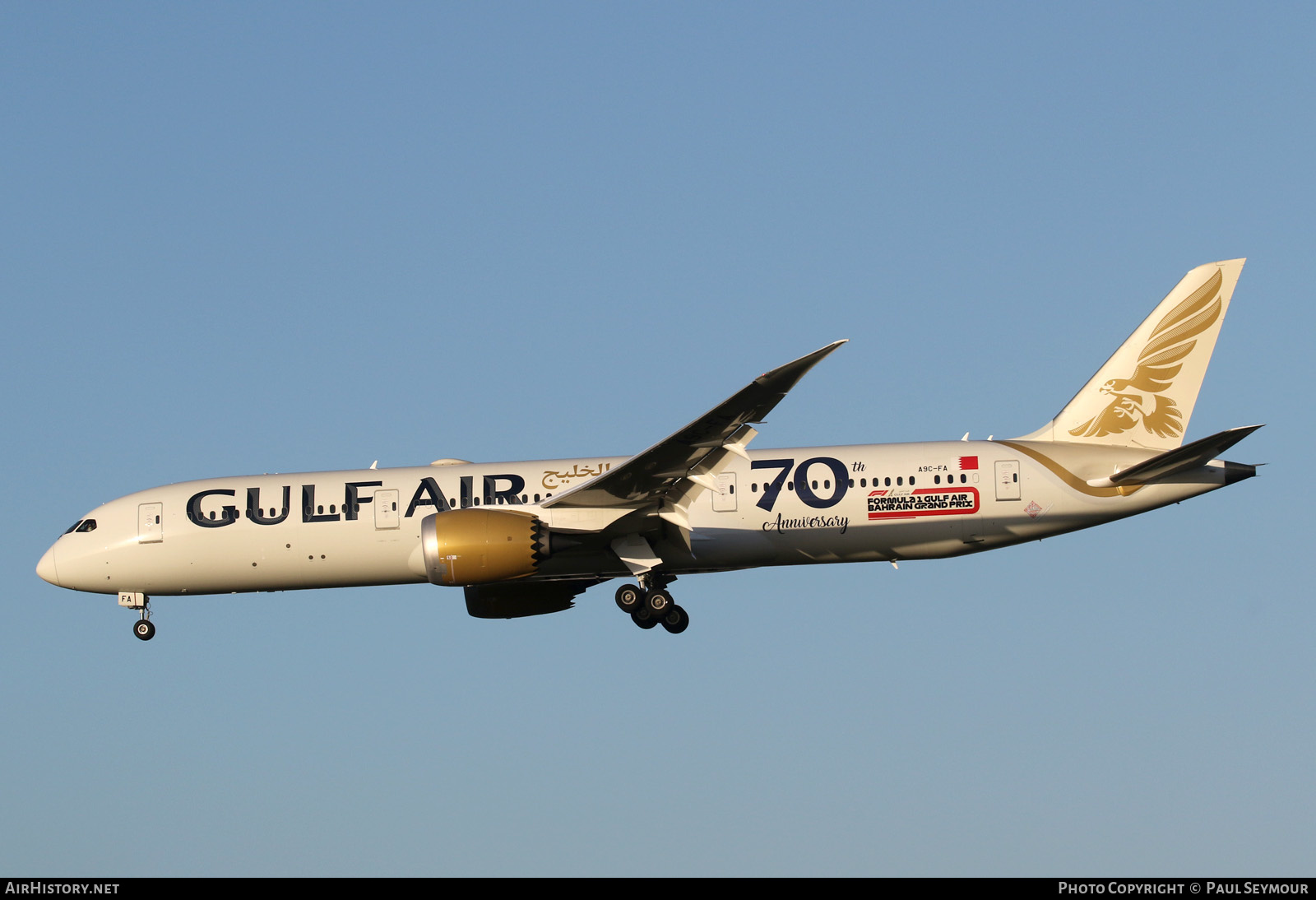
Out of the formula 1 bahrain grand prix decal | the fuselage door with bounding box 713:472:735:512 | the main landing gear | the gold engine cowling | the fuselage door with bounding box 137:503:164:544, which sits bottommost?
the main landing gear

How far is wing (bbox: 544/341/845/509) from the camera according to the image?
23.6m

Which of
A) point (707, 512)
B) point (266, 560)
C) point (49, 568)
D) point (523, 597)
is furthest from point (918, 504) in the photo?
point (49, 568)

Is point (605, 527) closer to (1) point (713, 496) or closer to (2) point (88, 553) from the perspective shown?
(1) point (713, 496)

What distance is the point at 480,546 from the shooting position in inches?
1016

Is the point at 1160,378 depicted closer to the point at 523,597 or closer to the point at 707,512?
the point at 707,512

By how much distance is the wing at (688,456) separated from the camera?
77.3 feet

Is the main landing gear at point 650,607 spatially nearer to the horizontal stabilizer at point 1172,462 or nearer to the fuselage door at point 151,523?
the horizontal stabilizer at point 1172,462

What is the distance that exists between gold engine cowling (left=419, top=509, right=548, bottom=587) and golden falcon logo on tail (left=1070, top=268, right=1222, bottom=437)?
11.9m

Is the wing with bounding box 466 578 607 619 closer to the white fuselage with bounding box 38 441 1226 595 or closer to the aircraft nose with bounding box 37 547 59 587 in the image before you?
the white fuselage with bounding box 38 441 1226 595

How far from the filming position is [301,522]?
29.1 m

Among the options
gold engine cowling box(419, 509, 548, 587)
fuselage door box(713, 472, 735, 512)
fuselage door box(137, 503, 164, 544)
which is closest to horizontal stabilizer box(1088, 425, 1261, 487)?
fuselage door box(713, 472, 735, 512)

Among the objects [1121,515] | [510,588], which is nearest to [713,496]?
[510,588]
